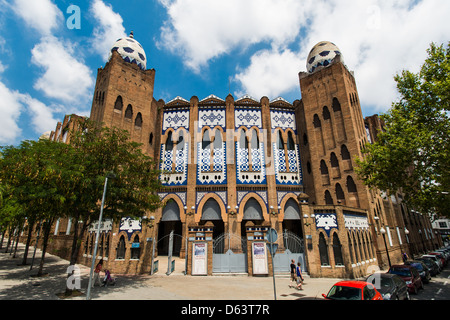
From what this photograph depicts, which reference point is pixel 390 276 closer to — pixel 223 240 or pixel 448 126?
pixel 448 126

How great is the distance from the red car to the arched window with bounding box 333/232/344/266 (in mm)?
7834

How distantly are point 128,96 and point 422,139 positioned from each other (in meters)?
23.1

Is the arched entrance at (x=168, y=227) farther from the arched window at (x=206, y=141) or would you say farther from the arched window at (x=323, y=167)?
the arched window at (x=323, y=167)

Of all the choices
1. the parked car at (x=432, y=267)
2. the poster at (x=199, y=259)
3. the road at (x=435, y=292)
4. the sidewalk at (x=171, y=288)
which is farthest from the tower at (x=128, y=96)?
the parked car at (x=432, y=267)

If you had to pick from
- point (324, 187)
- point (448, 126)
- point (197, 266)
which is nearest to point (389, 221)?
point (324, 187)

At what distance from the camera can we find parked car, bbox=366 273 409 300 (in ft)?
29.9

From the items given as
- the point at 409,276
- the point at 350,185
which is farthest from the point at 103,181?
the point at 350,185

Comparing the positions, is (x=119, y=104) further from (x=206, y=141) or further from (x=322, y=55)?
(x=322, y=55)

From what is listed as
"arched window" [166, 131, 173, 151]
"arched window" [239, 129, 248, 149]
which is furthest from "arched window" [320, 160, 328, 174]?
"arched window" [166, 131, 173, 151]

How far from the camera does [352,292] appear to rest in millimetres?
7465

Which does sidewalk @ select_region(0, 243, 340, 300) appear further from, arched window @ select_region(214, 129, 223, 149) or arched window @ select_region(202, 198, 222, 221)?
arched window @ select_region(214, 129, 223, 149)
